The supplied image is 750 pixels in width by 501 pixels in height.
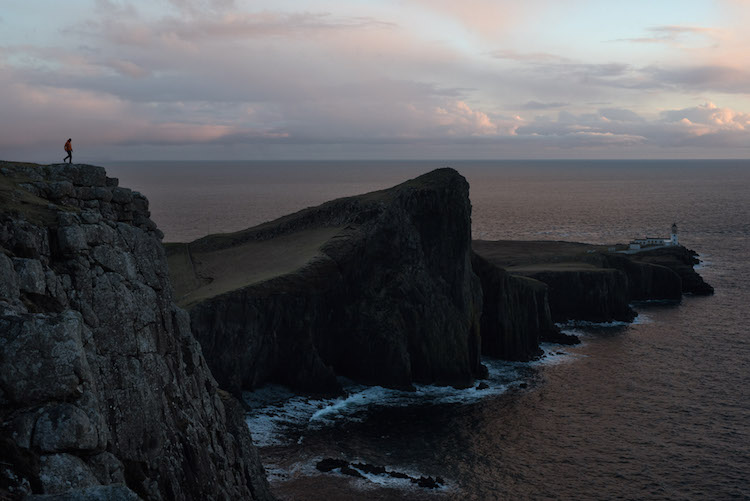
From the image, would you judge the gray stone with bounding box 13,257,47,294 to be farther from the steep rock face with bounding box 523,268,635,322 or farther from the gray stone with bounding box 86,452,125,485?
the steep rock face with bounding box 523,268,635,322

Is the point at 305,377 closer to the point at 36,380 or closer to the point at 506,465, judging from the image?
the point at 506,465

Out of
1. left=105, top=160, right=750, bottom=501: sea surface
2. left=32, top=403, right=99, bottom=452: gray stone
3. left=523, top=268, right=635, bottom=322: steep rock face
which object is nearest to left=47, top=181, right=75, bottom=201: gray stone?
left=32, top=403, right=99, bottom=452: gray stone

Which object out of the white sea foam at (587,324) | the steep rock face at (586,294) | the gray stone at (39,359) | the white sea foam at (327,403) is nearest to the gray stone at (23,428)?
the gray stone at (39,359)

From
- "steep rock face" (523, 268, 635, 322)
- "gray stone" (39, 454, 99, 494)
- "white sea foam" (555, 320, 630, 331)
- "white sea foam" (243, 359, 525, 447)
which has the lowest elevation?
"white sea foam" (243, 359, 525, 447)

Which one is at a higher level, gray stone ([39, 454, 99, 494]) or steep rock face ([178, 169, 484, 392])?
gray stone ([39, 454, 99, 494])

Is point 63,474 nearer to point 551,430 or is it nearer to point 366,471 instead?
point 366,471
